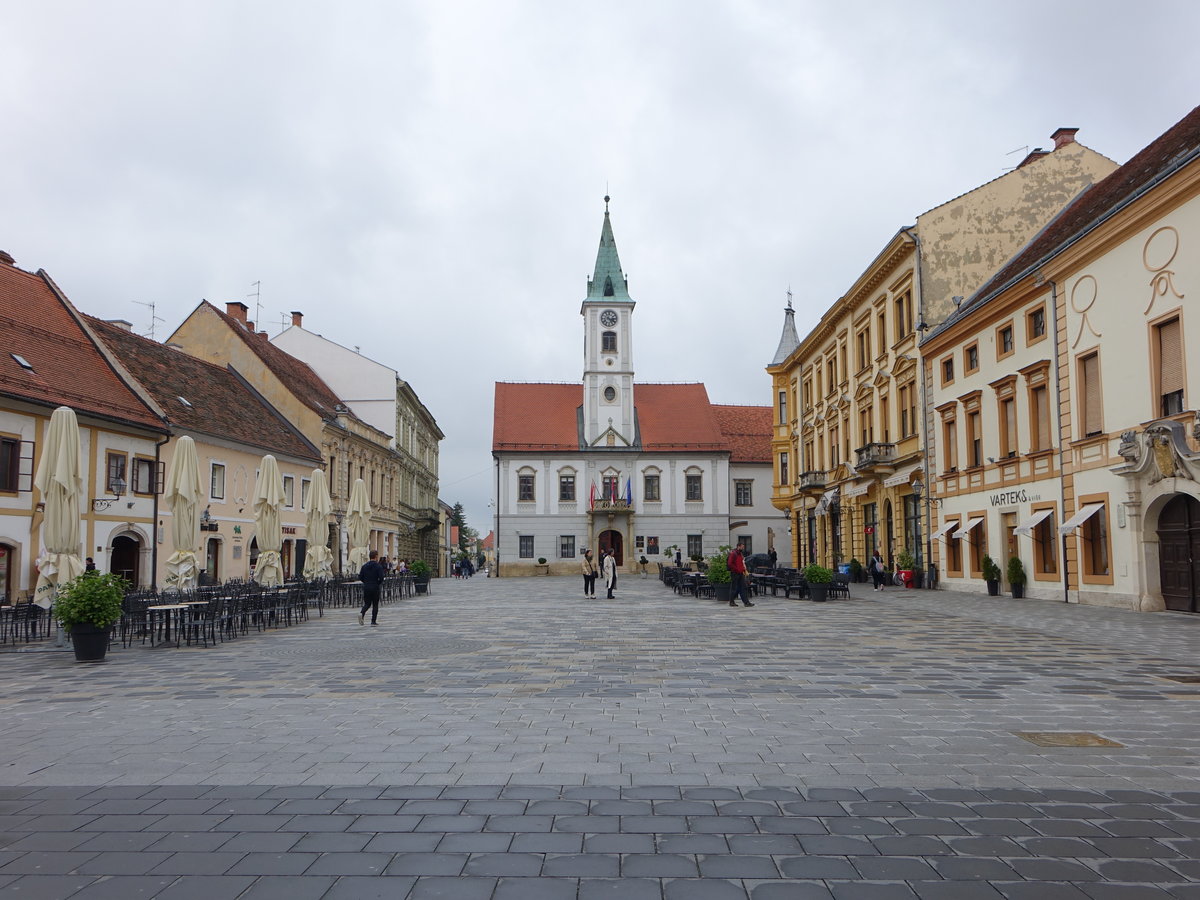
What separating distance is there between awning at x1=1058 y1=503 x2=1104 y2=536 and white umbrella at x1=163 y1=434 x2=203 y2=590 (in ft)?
64.5

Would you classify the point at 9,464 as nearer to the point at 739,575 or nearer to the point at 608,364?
the point at 739,575

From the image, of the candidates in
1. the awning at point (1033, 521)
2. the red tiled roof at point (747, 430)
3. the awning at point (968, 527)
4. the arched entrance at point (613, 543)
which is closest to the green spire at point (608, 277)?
the red tiled roof at point (747, 430)

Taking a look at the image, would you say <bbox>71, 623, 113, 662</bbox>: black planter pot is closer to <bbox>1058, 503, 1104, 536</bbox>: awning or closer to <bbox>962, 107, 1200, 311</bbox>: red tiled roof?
<bbox>1058, 503, 1104, 536</bbox>: awning

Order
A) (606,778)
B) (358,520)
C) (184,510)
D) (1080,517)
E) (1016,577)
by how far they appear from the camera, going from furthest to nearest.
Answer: (358,520) < (1016,577) < (1080,517) < (184,510) < (606,778)

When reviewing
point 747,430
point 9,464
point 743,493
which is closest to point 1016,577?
point 9,464

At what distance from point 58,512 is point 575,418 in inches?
1887

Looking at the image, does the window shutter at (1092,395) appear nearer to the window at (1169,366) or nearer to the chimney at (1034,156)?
the window at (1169,366)

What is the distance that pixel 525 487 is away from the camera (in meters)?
59.9

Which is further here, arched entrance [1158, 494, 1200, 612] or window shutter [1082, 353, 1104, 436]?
window shutter [1082, 353, 1104, 436]

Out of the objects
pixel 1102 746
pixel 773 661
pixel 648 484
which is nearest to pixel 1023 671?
→ pixel 773 661

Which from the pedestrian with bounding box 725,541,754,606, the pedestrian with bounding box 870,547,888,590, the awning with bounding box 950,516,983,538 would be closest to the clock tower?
the pedestrian with bounding box 870,547,888,590

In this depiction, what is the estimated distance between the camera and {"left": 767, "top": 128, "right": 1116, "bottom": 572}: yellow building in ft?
104

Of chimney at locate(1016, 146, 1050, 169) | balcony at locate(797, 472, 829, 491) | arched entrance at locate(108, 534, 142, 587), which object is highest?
chimney at locate(1016, 146, 1050, 169)

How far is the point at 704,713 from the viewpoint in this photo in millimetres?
8336
